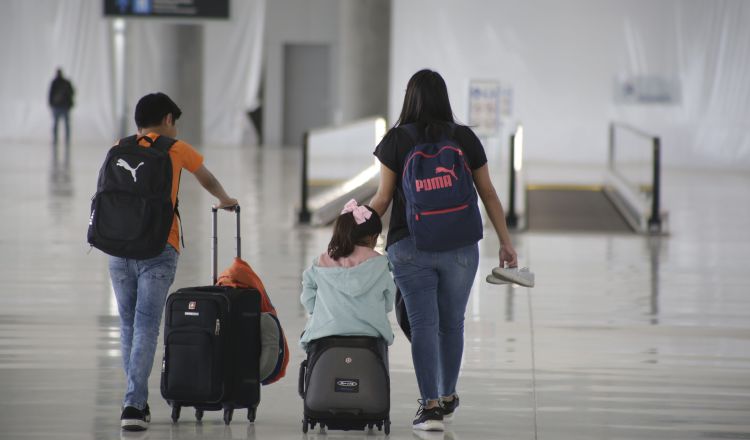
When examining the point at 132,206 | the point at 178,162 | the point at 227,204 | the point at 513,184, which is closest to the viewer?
the point at 132,206

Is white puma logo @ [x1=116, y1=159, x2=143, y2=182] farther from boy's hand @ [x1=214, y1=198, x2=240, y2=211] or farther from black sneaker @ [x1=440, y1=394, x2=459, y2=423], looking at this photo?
black sneaker @ [x1=440, y1=394, x2=459, y2=423]

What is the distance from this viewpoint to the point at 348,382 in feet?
15.6

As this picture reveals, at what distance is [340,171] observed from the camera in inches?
610

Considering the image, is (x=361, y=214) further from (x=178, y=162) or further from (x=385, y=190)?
(x=178, y=162)

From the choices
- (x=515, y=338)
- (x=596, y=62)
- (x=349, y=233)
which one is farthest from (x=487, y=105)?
(x=349, y=233)

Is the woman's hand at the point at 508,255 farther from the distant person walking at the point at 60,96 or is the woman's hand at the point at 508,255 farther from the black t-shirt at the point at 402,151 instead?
the distant person walking at the point at 60,96

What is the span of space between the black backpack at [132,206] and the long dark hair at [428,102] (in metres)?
1.04

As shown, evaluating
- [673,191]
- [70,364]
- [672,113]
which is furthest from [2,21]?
[70,364]

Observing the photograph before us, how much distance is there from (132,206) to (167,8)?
21.3 meters

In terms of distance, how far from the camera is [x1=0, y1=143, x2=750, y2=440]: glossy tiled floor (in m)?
5.20

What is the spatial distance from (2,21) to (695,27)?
1812 centimetres

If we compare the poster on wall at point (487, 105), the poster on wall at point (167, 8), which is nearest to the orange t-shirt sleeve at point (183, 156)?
the poster on wall at point (487, 105)

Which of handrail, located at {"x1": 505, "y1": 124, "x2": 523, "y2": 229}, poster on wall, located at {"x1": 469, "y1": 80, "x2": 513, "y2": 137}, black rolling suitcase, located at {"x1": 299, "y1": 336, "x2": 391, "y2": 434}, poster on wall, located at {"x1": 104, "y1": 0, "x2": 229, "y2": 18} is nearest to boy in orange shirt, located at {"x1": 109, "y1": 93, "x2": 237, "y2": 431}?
black rolling suitcase, located at {"x1": 299, "y1": 336, "x2": 391, "y2": 434}

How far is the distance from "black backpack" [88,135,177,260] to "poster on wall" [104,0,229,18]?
2103 cm
